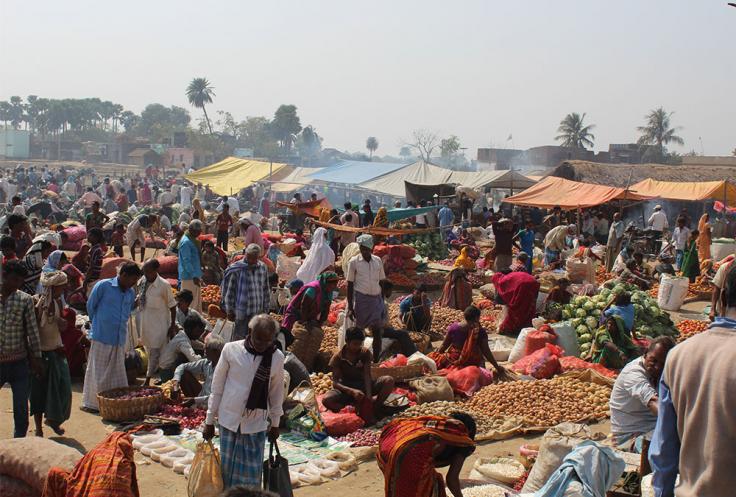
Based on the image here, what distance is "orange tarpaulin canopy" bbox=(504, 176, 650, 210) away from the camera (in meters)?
20.1

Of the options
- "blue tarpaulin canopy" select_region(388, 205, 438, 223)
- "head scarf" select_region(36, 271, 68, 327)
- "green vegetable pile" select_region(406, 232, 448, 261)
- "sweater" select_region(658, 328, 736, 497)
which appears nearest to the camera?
"sweater" select_region(658, 328, 736, 497)

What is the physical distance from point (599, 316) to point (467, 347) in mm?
2219

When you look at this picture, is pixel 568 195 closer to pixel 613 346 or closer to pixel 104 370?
pixel 613 346

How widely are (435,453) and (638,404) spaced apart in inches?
72.0

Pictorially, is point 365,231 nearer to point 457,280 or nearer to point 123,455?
point 457,280

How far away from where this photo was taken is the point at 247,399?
4.60m

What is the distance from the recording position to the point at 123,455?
3.83 metres

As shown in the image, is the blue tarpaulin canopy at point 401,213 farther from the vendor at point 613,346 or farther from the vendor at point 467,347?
the vendor at point 467,347

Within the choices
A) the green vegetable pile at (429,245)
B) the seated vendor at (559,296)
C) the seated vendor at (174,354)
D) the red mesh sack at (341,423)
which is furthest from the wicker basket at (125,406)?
the green vegetable pile at (429,245)

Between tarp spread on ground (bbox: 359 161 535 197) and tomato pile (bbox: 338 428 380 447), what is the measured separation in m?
18.4

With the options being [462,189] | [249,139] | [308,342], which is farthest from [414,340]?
[249,139]

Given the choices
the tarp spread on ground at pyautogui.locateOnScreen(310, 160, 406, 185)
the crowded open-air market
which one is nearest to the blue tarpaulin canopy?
the crowded open-air market

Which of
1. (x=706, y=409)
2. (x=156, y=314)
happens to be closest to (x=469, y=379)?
(x=156, y=314)

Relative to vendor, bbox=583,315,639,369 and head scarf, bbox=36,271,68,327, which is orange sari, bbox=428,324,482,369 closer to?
vendor, bbox=583,315,639,369
